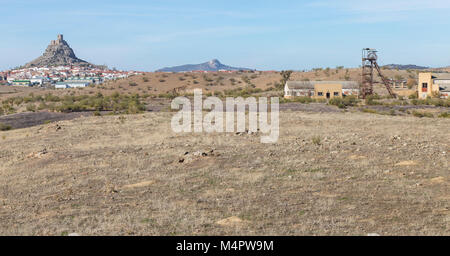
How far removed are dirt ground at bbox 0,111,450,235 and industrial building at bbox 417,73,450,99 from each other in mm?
36185

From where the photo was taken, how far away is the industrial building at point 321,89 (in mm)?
59594

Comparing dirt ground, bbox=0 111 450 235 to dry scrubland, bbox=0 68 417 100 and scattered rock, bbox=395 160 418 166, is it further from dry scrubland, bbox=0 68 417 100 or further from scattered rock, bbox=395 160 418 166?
dry scrubland, bbox=0 68 417 100

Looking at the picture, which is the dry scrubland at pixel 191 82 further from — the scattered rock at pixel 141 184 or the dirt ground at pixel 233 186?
the scattered rock at pixel 141 184

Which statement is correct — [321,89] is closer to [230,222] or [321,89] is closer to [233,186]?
[233,186]

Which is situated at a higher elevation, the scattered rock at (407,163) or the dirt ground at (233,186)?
the scattered rock at (407,163)

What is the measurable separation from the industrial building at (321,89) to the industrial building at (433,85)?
26.0ft

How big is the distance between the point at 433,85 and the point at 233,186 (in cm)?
5105

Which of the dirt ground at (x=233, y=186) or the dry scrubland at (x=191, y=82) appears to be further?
the dry scrubland at (x=191, y=82)

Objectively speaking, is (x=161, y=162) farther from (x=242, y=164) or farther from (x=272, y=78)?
(x=272, y=78)

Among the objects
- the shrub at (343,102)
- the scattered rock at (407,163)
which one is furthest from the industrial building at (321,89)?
the scattered rock at (407,163)

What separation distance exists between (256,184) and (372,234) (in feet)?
15.9

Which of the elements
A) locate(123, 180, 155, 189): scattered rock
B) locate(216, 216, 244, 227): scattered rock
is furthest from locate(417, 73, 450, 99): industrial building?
locate(216, 216, 244, 227): scattered rock

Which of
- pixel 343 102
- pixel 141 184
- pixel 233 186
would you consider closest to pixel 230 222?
pixel 233 186

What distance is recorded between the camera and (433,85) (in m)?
56.3
